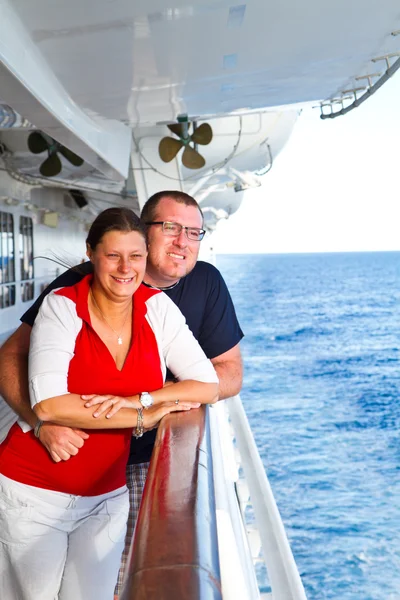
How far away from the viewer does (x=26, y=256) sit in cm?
1155

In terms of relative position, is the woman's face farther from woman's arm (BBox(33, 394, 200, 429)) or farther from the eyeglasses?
the eyeglasses

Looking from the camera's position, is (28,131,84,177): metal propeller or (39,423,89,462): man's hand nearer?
(39,423,89,462): man's hand

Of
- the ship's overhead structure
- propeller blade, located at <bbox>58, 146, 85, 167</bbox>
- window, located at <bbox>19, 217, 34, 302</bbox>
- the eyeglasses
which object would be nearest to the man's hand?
the eyeglasses

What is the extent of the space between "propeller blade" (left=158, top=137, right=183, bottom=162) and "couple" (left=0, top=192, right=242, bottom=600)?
628 cm

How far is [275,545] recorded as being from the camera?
3379 mm

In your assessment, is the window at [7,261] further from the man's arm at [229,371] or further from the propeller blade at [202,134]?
the man's arm at [229,371]

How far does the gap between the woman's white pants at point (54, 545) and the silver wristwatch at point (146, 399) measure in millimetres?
293

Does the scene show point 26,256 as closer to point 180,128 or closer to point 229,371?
point 180,128

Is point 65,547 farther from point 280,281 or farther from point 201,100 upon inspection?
point 280,281

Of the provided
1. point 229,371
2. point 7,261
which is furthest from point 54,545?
point 7,261

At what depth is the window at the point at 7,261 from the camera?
991cm

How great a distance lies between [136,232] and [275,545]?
197cm

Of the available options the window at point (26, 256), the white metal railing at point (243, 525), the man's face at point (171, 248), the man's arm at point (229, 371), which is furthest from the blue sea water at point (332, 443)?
the man's face at point (171, 248)

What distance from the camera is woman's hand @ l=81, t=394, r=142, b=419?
1813mm
